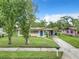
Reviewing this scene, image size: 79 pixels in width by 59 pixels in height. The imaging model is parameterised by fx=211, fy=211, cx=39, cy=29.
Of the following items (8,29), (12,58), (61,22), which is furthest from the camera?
(61,22)

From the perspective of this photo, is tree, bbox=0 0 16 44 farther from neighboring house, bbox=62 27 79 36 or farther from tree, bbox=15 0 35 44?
neighboring house, bbox=62 27 79 36

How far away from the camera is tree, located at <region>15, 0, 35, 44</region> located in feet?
101

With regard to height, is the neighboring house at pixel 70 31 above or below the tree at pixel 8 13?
below

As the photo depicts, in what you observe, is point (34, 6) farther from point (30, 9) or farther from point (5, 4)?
point (5, 4)

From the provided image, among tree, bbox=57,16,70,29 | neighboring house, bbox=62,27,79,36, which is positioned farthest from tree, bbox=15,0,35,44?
tree, bbox=57,16,70,29

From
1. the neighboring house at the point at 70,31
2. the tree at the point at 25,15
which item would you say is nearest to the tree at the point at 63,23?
the neighboring house at the point at 70,31

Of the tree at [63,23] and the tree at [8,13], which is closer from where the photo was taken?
the tree at [8,13]

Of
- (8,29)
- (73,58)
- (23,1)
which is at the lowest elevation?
(73,58)

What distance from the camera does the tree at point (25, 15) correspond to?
101 ft

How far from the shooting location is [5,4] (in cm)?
3105

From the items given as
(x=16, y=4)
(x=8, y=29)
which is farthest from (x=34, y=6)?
(x=8, y=29)

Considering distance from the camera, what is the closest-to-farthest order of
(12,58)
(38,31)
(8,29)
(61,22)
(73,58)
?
(12,58) < (73,58) < (8,29) < (38,31) < (61,22)

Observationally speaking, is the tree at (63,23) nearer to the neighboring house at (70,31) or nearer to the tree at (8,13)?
the neighboring house at (70,31)

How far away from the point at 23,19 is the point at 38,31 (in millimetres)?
23079
